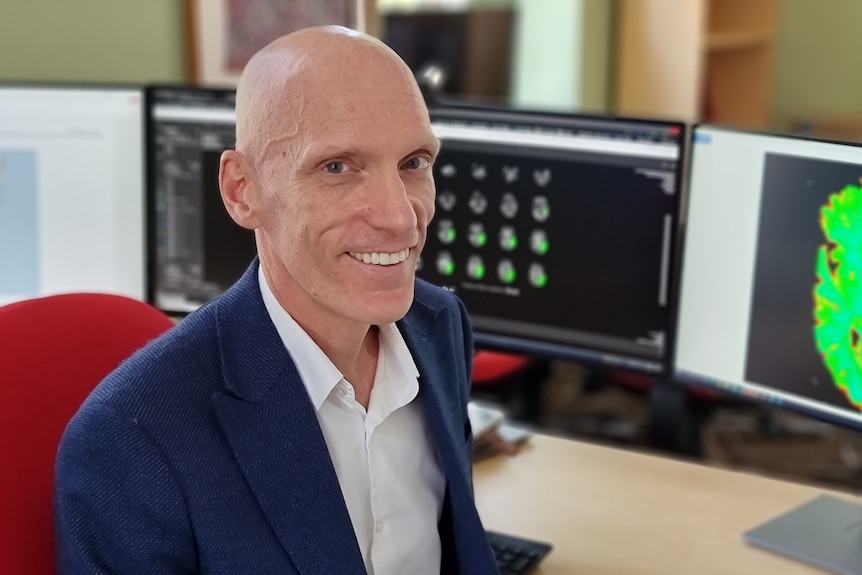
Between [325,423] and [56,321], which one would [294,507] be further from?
[56,321]

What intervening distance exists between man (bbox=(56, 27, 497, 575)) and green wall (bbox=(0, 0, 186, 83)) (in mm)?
1118

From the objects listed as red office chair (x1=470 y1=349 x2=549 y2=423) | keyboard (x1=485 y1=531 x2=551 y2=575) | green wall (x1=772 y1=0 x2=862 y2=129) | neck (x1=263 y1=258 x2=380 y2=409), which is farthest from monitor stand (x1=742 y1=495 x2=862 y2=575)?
green wall (x1=772 y1=0 x2=862 y2=129)

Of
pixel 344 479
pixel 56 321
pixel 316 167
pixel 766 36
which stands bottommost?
pixel 344 479

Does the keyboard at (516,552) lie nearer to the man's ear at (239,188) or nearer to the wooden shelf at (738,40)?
the man's ear at (239,188)

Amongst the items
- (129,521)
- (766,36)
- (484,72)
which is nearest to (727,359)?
(129,521)

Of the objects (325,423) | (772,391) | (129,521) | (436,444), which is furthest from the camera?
(772,391)

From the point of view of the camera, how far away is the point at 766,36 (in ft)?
13.0

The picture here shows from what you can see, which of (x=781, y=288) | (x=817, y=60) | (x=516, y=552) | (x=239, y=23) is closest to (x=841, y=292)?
(x=781, y=288)

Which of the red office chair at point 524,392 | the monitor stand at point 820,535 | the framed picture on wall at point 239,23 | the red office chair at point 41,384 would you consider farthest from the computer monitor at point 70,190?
the red office chair at point 524,392

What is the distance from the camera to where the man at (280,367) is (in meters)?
0.92

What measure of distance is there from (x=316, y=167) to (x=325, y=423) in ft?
0.89

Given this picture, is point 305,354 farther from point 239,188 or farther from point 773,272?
point 773,272

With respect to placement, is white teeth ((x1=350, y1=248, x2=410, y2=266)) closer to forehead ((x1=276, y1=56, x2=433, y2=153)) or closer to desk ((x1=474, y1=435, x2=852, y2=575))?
forehead ((x1=276, y1=56, x2=433, y2=153))

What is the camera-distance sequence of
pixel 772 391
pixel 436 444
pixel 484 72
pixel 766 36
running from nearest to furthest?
pixel 436 444, pixel 772 391, pixel 484 72, pixel 766 36
